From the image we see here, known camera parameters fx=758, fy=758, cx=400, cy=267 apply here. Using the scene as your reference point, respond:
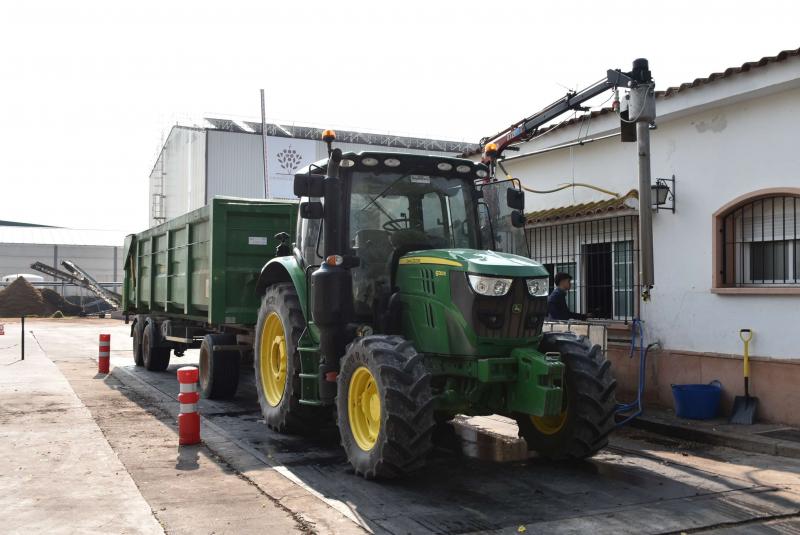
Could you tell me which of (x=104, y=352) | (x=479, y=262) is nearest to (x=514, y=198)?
(x=479, y=262)

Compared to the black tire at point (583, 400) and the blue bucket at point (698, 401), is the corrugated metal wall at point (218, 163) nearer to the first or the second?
the blue bucket at point (698, 401)

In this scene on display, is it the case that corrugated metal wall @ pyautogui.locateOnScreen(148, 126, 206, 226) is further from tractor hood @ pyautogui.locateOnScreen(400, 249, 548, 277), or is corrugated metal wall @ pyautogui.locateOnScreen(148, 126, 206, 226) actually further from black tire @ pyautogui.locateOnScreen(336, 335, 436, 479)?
black tire @ pyautogui.locateOnScreen(336, 335, 436, 479)

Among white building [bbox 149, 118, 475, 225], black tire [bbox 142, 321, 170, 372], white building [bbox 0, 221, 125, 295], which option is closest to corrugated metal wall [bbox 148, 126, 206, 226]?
white building [bbox 149, 118, 475, 225]

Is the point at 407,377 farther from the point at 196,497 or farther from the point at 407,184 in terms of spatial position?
the point at 407,184

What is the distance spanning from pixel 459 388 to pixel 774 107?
17.3 feet

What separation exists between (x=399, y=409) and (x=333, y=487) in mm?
883

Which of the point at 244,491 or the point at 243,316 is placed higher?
A: the point at 243,316

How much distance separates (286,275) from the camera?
8.40 meters

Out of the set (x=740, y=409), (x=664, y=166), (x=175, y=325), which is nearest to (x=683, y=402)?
(x=740, y=409)

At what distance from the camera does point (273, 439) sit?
7.73 m

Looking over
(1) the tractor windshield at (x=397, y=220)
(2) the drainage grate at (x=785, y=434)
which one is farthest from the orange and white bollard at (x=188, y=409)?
(2) the drainage grate at (x=785, y=434)

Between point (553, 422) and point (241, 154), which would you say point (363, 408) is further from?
point (241, 154)

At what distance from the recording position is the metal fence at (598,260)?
10586mm

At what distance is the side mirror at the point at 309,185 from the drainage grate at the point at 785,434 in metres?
5.20
